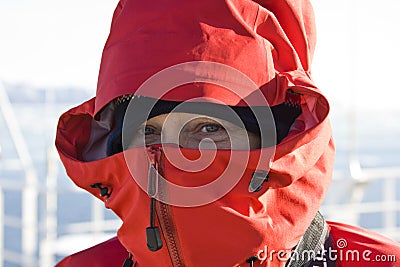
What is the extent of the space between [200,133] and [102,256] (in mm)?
305

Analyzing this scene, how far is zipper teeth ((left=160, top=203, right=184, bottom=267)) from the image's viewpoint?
1067mm

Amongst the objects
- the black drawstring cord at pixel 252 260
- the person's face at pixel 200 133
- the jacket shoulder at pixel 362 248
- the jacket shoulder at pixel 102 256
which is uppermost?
the person's face at pixel 200 133

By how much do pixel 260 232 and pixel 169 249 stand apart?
0.13m

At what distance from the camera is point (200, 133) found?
115cm

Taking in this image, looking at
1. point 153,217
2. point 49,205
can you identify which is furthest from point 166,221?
point 49,205

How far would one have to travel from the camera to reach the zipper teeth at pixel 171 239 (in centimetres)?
107

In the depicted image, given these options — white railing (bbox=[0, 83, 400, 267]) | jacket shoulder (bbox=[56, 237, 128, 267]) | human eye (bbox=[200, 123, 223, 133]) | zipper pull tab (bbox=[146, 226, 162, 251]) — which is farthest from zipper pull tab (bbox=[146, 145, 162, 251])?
white railing (bbox=[0, 83, 400, 267])

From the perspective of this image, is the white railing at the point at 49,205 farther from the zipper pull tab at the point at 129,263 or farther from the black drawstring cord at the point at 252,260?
the black drawstring cord at the point at 252,260

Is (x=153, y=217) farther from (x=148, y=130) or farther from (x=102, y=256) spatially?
(x=102, y=256)

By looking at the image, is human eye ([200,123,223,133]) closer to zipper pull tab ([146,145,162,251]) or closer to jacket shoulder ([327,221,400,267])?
zipper pull tab ([146,145,162,251])

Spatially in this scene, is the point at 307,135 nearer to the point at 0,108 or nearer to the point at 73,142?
the point at 73,142

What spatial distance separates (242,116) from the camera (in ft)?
3.65

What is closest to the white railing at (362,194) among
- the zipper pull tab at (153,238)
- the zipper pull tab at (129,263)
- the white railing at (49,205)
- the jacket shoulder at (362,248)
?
the white railing at (49,205)

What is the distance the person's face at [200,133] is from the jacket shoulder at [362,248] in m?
0.22
